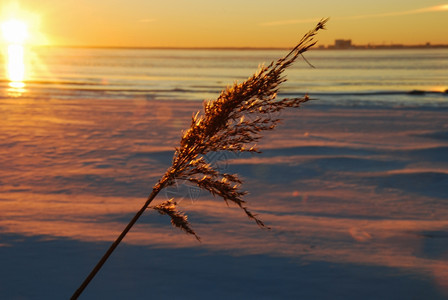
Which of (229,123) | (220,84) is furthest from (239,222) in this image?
(220,84)

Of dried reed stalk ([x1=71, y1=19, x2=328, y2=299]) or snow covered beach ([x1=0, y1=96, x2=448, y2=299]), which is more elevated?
dried reed stalk ([x1=71, y1=19, x2=328, y2=299])

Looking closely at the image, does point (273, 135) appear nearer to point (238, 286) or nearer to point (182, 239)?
point (182, 239)

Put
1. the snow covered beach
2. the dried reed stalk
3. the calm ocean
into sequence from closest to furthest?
the dried reed stalk, the snow covered beach, the calm ocean

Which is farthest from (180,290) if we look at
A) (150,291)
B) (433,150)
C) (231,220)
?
(433,150)

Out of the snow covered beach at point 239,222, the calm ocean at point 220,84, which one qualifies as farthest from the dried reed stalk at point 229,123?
the calm ocean at point 220,84

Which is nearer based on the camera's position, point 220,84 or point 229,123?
point 229,123

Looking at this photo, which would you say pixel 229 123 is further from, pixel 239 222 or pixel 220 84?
pixel 220 84

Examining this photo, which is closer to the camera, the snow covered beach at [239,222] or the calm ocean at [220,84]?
the snow covered beach at [239,222]

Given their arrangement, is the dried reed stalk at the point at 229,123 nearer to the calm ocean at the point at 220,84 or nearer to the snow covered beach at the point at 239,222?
the snow covered beach at the point at 239,222

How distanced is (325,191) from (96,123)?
9.00 metres

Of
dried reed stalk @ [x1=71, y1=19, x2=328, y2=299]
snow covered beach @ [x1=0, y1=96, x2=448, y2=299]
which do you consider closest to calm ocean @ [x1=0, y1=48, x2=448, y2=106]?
snow covered beach @ [x1=0, y1=96, x2=448, y2=299]

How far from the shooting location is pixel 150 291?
3961 mm

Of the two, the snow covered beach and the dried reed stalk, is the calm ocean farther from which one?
the dried reed stalk

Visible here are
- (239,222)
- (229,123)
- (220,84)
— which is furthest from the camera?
(220,84)
